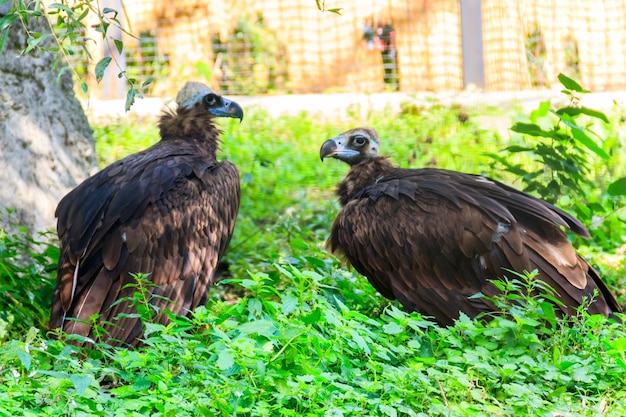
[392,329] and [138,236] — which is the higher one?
[138,236]

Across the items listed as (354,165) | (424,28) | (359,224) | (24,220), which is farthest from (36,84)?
(424,28)

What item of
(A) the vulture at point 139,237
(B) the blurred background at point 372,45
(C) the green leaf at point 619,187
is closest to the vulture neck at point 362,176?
(A) the vulture at point 139,237

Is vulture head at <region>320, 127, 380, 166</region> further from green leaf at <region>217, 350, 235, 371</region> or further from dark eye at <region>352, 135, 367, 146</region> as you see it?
green leaf at <region>217, 350, 235, 371</region>

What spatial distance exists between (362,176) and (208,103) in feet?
3.90

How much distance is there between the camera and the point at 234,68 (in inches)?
436

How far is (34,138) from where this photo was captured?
6625 millimetres

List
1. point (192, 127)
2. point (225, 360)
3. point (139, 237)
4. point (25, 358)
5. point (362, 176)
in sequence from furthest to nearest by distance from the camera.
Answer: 1. point (192, 127)
2. point (362, 176)
3. point (139, 237)
4. point (25, 358)
5. point (225, 360)

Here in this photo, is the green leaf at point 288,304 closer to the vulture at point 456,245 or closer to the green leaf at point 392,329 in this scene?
the green leaf at point 392,329

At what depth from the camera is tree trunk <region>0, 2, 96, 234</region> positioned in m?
6.43

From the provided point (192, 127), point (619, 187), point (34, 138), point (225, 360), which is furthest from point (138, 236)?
point (619, 187)

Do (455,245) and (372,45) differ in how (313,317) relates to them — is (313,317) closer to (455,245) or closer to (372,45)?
(455,245)

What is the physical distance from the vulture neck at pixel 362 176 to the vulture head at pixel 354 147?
4.5 inches

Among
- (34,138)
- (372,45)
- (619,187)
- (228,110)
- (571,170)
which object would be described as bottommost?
(619,187)

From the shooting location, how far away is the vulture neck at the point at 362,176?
5.89 meters
